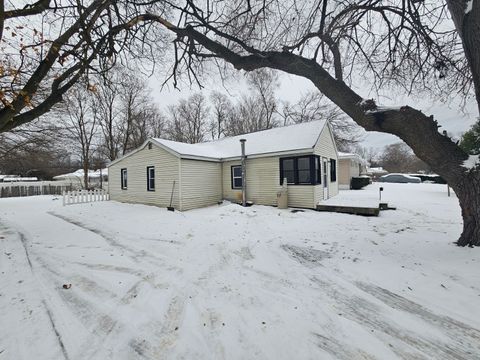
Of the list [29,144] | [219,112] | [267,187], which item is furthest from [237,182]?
[219,112]

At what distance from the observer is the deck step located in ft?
28.4

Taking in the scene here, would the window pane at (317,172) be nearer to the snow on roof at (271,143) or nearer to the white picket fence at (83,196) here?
the snow on roof at (271,143)

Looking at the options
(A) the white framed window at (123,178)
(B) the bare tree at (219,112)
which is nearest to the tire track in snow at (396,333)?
(A) the white framed window at (123,178)

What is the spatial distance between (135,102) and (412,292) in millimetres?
26549

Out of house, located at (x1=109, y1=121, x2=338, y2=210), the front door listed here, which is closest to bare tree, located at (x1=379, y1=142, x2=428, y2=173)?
house, located at (x1=109, y1=121, x2=338, y2=210)

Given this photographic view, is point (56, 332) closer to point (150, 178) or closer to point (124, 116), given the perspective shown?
point (150, 178)

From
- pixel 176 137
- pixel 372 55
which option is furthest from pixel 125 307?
pixel 176 137

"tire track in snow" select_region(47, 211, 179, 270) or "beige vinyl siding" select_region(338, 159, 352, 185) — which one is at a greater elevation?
"beige vinyl siding" select_region(338, 159, 352, 185)

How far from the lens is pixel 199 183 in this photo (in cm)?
1166

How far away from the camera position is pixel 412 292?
3.13 m

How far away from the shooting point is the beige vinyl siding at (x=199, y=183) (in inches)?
430

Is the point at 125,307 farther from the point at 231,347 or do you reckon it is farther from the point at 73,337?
the point at 231,347

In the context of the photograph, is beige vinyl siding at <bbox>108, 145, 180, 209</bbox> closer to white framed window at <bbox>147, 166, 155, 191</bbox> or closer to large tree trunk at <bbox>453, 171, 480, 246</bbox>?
white framed window at <bbox>147, 166, 155, 191</bbox>

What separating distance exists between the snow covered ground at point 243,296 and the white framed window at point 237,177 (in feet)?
21.2
